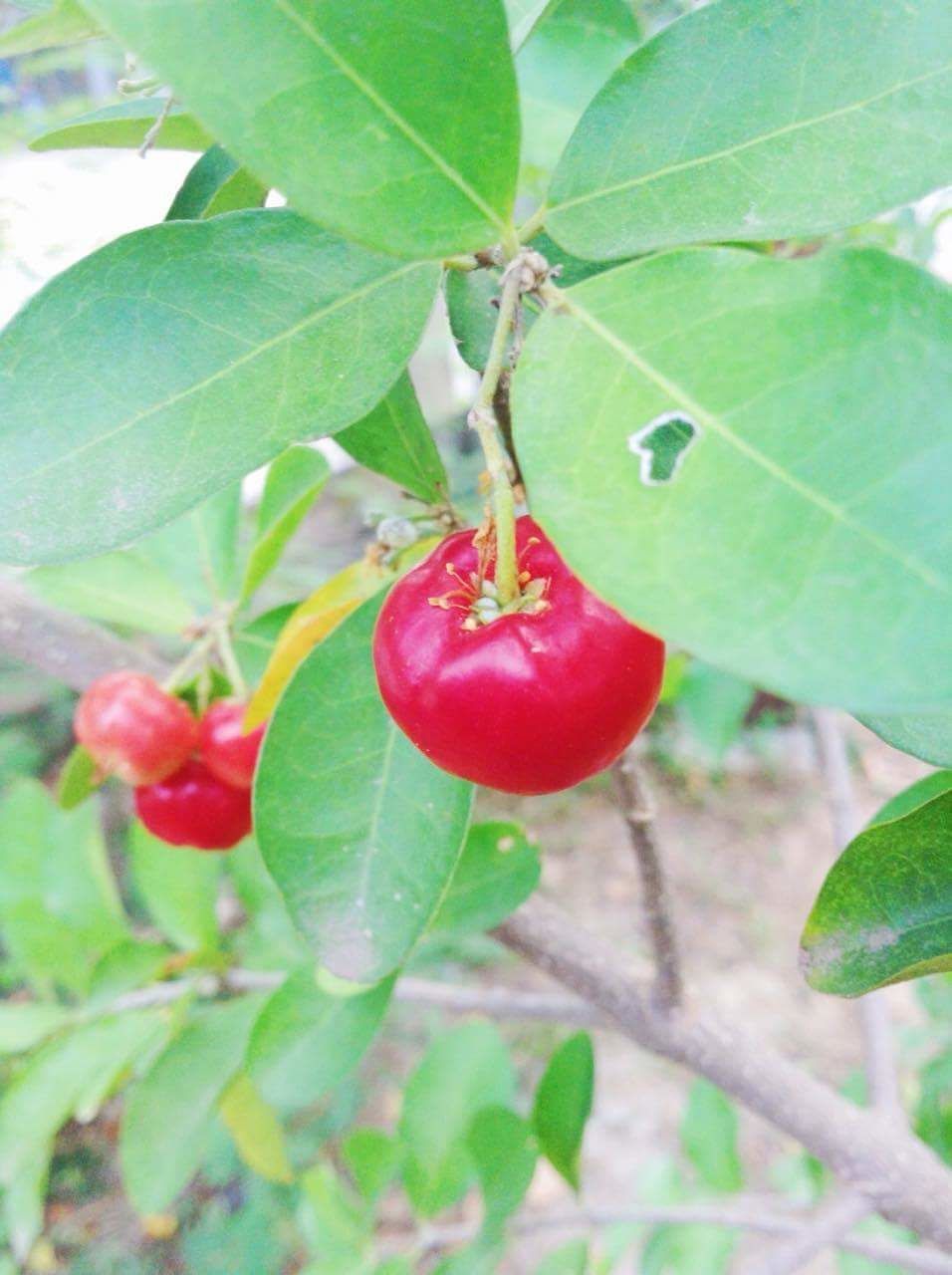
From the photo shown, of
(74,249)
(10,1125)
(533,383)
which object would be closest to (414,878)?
(533,383)

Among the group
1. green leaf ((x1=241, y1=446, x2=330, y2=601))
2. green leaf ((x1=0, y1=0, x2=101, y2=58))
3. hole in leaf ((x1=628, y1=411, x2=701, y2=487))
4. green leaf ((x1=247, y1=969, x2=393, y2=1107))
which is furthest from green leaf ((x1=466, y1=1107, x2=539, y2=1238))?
green leaf ((x1=0, y1=0, x2=101, y2=58))

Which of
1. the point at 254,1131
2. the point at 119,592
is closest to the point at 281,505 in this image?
the point at 119,592

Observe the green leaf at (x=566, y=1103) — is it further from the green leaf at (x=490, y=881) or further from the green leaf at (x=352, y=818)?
the green leaf at (x=352, y=818)

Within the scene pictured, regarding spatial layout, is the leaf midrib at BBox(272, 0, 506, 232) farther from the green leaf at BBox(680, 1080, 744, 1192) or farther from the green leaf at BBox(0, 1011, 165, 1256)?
the green leaf at BBox(680, 1080, 744, 1192)

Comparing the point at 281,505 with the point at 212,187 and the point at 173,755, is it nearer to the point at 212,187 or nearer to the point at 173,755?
the point at 173,755

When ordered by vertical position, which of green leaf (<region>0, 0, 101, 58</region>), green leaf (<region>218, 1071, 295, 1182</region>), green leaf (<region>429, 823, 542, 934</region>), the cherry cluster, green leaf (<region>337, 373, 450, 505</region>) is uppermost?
green leaf (<region>0, 0, 101, 58</region>)

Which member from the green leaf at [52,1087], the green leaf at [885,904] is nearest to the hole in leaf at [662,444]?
the green leaf at [885,904]

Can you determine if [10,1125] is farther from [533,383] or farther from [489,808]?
[489,808]
